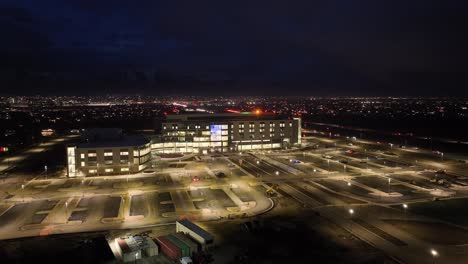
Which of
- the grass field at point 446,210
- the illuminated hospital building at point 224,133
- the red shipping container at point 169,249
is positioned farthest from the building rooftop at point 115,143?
the grass field at point 446,210

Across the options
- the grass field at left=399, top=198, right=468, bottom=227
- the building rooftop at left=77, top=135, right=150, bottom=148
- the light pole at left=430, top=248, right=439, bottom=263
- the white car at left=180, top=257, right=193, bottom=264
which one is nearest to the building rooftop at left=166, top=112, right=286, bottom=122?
the building rooftop at left=77, top=135, right=150, bottom=148

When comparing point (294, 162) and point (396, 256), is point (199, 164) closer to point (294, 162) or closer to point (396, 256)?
point (294, 162)

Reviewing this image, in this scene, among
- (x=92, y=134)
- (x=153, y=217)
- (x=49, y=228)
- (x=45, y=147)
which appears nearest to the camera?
(x=49, y=228)

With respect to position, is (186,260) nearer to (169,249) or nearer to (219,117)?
(169,249)

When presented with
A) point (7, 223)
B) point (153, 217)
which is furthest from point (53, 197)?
point (153, 217)

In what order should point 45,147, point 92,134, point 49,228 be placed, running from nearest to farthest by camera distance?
point 49,228, point 92,134, point 45,147
